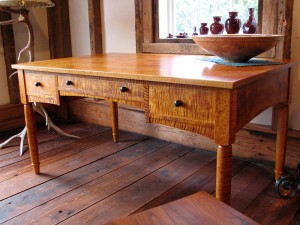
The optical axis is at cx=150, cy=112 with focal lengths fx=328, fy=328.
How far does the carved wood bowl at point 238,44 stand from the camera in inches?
54.0

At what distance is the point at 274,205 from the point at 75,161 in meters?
1.32

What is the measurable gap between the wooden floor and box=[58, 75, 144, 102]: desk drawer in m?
0.58

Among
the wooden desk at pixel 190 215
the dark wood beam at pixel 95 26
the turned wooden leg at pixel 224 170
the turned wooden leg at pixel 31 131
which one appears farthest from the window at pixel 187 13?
the wooden desk at pixel 190 215

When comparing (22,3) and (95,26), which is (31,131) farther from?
(95,26)

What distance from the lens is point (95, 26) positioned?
112 inches

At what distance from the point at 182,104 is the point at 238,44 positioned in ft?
1.27

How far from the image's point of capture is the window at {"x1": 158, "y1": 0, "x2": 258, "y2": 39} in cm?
236

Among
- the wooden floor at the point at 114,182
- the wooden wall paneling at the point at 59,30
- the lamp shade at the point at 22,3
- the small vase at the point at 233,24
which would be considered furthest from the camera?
the wooden wall paneling at the point at 59,30

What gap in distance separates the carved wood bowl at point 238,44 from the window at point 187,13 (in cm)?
94

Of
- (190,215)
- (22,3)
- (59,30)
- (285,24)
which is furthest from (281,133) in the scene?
(59,30)

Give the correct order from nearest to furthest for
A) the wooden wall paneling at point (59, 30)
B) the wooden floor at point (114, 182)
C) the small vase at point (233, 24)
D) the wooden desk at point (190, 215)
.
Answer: the wooden desk at point (190, 215) < the wooden floor at point (114, 182) < the small vase at point (233, 24) < the wooden wall paneling at point (59, 30)

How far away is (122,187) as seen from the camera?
189 centimetres

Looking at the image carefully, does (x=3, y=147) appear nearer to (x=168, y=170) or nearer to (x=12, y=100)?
(x=12, y=100)

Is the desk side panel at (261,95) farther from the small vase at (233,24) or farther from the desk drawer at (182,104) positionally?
the small vase at (233,24)
